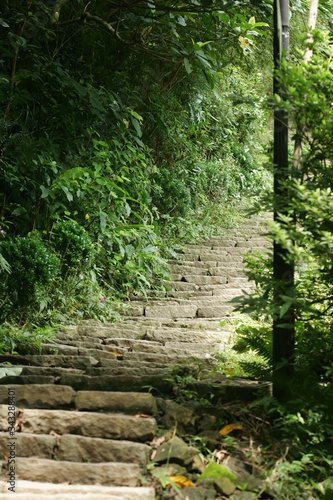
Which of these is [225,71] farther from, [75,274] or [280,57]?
[280,57]

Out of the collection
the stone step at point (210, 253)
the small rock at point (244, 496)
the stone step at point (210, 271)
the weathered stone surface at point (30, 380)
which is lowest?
the small rock at point (244, 496)

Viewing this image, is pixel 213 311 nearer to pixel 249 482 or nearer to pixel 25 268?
pixel 25 268

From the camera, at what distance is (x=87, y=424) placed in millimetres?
2271

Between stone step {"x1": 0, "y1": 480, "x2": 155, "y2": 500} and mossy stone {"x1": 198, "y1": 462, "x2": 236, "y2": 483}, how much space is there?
0.26 m

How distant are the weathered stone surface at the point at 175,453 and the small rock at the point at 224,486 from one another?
0.54 ft

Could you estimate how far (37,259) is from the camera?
12.2 feet

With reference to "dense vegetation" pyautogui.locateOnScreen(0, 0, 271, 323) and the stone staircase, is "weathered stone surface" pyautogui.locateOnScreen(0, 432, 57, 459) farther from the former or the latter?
"dense vegetation" pyautogui.locateOnScreen(0, 0, 271, 323)

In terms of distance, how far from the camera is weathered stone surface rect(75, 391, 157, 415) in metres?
2.39

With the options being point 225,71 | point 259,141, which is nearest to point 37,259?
point 225,71

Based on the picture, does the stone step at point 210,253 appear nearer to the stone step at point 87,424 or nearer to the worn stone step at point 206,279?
the worn stone step at point 206,279

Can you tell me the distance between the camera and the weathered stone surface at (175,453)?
6.89ft

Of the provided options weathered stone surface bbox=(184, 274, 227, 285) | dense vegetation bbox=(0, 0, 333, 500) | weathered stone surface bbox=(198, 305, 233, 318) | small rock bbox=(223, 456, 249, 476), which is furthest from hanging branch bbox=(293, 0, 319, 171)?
weathered stone surface bbox=(184, 274, 227, 285)

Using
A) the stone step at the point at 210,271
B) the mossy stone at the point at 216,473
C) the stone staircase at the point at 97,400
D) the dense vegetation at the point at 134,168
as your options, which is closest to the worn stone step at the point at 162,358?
the stone staircase at the point at 97,400

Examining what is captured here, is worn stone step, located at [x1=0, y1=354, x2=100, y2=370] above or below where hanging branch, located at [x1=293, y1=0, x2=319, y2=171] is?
below
